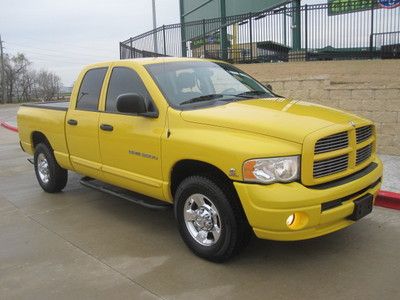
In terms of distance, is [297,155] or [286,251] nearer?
[297,155]

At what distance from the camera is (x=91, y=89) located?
6121 millimetres

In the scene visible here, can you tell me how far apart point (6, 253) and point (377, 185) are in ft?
12.6

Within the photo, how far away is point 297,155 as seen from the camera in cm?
389

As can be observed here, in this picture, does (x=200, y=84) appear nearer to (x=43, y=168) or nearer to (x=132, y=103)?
(x=132, y=103)

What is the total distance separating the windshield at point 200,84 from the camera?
5.00 m

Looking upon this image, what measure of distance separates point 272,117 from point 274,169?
0.59m

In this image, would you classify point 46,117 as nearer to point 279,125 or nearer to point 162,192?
point 162,192

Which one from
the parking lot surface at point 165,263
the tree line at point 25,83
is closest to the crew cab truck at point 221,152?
the parking lot surface at point 165,263

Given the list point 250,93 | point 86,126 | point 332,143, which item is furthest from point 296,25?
point 332,143

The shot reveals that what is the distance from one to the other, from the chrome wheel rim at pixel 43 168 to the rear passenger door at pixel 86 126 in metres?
1.11

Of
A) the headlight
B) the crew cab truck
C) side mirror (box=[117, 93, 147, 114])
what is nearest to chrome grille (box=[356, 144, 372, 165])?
the crew cab truck

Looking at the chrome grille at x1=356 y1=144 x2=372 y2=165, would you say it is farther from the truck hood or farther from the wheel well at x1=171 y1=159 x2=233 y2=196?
the wheel well at x1=171 y1=159 x2=233 y2=196

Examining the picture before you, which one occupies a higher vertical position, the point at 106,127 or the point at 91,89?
the point at 91,89

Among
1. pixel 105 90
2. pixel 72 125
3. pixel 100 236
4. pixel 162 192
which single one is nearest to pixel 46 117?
pixel 72 125
